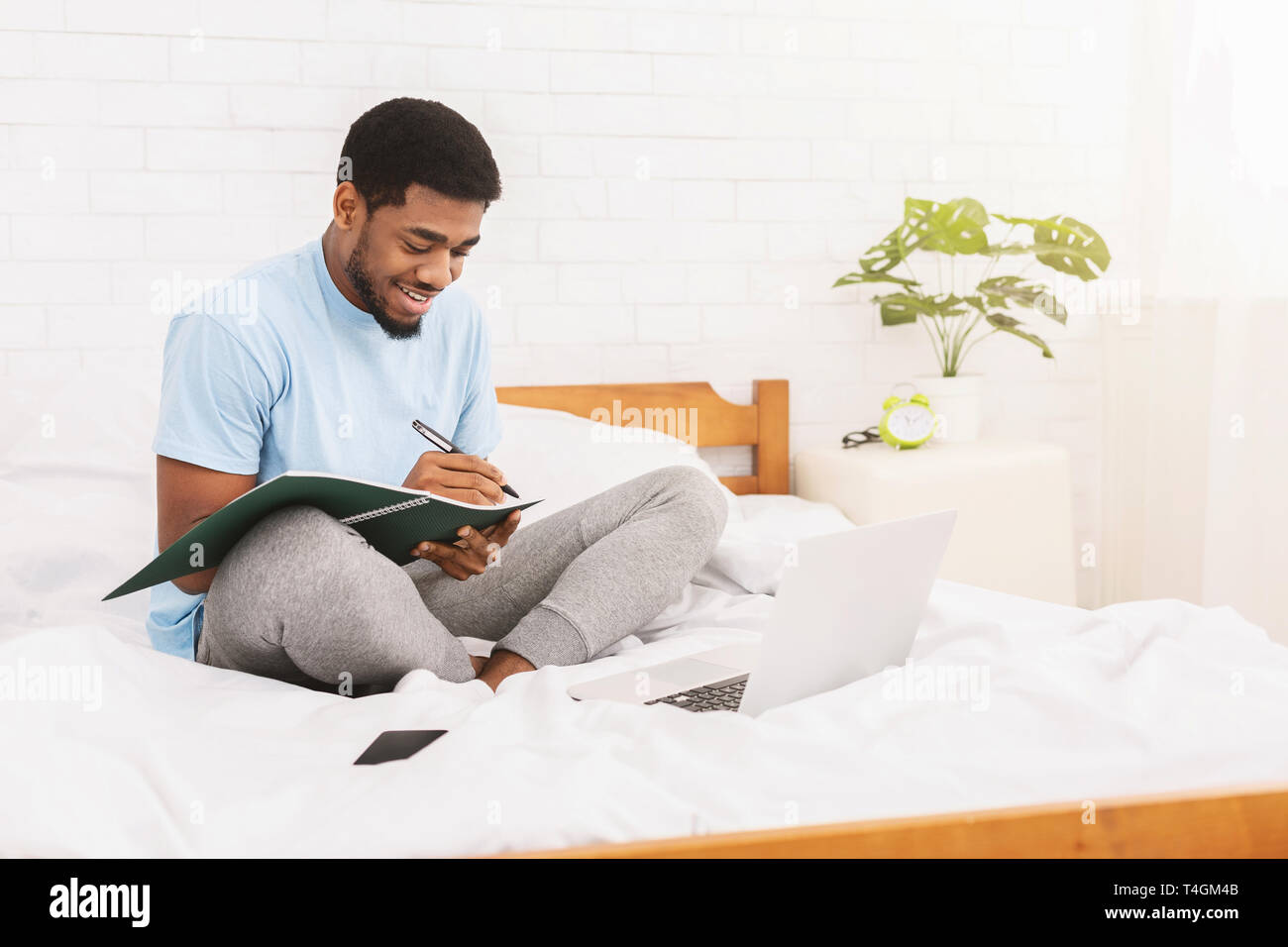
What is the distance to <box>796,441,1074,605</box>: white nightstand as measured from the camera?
2135 millimetres

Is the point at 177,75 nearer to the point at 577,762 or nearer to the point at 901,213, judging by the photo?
the point at 901,213

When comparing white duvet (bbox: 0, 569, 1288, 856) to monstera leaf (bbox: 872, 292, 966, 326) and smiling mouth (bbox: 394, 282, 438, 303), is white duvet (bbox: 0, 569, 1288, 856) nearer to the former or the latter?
smiling mouth (bbox: 394, 282, 438, 303)

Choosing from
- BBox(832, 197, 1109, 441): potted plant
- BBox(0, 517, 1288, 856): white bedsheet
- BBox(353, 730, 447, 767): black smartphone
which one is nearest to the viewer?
BBox(0, 517, 1288, 856): white bedsheet

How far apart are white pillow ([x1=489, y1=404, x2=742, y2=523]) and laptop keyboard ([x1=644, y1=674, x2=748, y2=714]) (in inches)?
27.7

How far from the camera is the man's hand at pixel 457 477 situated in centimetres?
117

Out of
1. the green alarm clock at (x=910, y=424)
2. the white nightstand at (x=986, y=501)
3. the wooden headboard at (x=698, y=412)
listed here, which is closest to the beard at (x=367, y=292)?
the wooden headboard at (x=698, y=412)

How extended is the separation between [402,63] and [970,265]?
1395 millimetres

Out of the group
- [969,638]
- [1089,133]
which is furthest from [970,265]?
[969,638]

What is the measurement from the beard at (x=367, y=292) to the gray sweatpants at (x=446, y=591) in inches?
12.4

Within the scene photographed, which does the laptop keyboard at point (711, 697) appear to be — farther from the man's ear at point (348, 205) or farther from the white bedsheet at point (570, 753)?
the man's ear at point (348, 205)

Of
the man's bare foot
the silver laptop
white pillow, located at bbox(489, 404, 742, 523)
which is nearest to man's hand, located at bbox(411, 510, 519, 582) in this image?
the man's bare foot

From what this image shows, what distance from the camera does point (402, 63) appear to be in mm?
2271

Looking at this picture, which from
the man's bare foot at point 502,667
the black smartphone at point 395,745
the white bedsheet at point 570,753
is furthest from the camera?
the man's bare foot at point 502,667

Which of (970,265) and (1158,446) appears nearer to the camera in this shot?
(1158,446)
